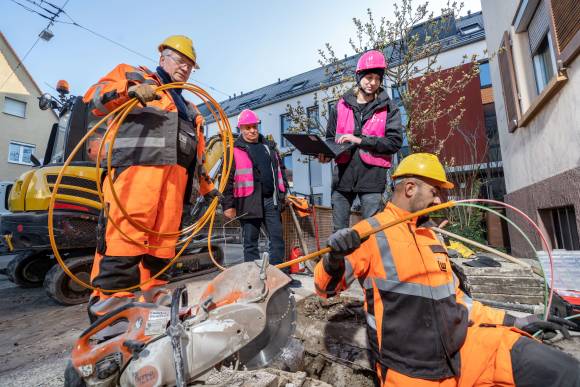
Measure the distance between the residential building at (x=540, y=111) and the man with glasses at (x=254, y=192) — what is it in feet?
10.6

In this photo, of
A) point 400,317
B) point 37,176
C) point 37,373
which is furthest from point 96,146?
point 400,317

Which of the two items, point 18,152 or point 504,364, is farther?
point 18,152

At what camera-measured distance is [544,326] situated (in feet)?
5.82

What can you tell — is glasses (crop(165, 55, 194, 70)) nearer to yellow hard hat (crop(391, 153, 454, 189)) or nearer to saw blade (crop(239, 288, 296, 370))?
yellow hard hat (crop(391, 153, 454, 189))

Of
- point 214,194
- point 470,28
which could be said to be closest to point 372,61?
point 214,194

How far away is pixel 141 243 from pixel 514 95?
5618mm

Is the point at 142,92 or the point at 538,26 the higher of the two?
the point at 538,26

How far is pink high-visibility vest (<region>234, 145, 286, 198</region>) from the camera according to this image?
3.54 metres

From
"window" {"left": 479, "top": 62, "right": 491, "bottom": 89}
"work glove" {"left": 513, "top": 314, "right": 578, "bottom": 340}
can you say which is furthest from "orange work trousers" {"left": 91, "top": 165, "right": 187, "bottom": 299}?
"window" {"left": 479, "top": 62, "right": 491, "bottom": 89}

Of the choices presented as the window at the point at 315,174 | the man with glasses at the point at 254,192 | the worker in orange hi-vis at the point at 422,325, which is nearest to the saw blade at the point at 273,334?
the worker in orange hi-vis at the point at 422,325

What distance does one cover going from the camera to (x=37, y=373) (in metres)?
1.76

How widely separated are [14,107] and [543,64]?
25.5m

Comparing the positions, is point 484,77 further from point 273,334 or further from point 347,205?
point 273,334

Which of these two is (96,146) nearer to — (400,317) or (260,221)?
(260,221)
